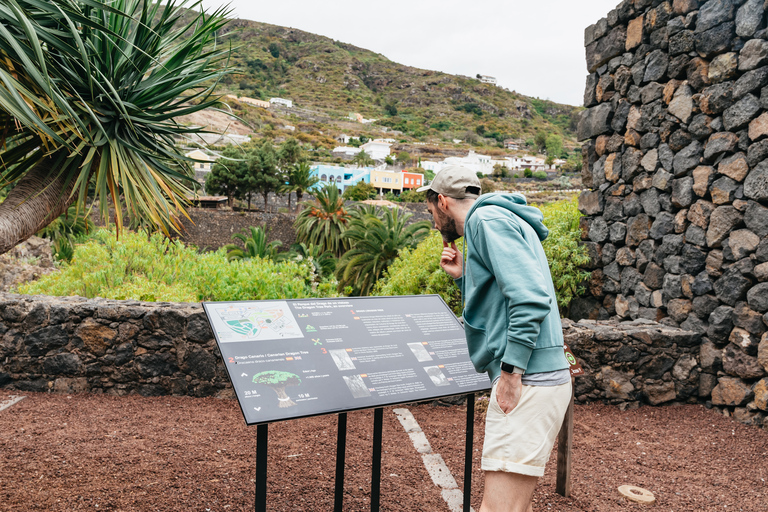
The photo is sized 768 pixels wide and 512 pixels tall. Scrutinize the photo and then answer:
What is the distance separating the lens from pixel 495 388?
202 cm

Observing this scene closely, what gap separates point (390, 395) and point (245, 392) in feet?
2.29

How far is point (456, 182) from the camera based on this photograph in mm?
2273

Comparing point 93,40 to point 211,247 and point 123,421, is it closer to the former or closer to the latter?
point 123,421

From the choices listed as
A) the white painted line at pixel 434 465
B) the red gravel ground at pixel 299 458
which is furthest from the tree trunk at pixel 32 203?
the white painted line at pixel 434 465

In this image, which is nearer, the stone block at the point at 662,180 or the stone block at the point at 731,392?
the stone block at the point at 731,392

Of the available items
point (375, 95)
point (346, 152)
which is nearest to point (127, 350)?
Answer: point (346, 152)

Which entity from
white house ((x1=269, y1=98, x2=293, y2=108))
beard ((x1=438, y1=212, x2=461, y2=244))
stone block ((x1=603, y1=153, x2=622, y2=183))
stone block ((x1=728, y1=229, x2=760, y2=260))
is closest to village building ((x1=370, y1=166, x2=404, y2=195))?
white house ((x1=269, y1=98, x2=293, y2=108))

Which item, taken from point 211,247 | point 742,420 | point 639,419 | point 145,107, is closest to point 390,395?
point 145,107

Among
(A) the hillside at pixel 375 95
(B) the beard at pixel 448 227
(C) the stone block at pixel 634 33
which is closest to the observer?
(B) the beard at pixel 448 227

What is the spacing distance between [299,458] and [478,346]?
2.22m

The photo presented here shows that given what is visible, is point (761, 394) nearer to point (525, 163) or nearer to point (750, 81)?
point (750, 81)

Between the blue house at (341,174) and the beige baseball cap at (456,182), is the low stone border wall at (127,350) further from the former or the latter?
the blue house at (341,174)

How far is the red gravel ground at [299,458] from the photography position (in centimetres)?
317

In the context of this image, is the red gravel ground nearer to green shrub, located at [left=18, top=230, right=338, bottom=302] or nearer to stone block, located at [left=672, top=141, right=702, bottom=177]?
stone block, located at [left=672, top=141, right=702, bottom=177]
